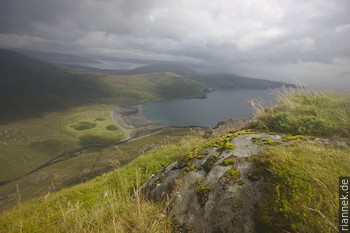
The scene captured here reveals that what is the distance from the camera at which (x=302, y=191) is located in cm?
404

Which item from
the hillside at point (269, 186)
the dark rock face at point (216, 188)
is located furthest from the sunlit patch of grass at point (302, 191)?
the dark rock face at point (216, 188)

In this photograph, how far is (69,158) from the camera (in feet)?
595

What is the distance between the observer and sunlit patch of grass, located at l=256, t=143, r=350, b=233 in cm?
351

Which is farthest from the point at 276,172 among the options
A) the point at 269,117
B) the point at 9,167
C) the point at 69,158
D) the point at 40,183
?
the point at 9,167

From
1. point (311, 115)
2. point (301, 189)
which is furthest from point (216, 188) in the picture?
point (311, 115)

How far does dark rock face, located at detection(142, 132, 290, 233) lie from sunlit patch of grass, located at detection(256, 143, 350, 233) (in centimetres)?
33

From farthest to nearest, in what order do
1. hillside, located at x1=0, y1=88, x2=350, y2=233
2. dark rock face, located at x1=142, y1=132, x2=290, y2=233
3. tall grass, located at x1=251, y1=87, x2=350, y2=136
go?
tall grass, located at x1=251, y1=87, x2=350, y2=136, dark rock face, located at x1=142, y1=132, x2=290, y2=233, hillside, located at x1=0, y1=88, x2=350, y2=233

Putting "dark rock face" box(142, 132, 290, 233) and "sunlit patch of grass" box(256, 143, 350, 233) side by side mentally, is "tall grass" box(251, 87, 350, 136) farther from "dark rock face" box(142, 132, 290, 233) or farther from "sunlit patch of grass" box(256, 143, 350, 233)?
"sunlit patch of grass" box(256, 143, 350, 233)

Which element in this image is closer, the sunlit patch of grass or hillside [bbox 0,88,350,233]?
the sunlit patch of grass

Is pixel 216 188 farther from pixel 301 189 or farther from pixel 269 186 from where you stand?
pixel 301 189

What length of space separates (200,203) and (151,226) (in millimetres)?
1331

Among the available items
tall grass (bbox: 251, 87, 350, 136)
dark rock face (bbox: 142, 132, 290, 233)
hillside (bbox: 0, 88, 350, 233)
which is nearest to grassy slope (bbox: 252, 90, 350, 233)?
hillside (bbox: 0, 88, 350, 233)

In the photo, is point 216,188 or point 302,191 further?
point 216,188

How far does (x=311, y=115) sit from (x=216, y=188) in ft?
17.9
